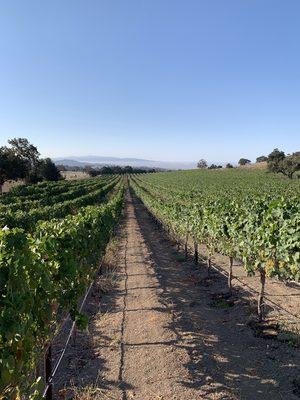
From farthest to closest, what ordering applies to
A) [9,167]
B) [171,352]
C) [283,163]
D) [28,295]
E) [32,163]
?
[32,163], [283,163], [9,167], [171,352], [28,295]

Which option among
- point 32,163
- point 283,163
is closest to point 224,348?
point 283,163

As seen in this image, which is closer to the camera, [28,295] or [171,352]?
[28,295]

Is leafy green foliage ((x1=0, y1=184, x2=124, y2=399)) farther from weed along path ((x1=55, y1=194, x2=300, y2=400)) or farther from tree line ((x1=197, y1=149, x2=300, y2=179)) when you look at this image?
tree line ((x1=197, y1=149, x2=300, y2=179))

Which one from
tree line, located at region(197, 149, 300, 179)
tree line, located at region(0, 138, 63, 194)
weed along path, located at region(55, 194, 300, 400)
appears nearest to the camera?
weed along path, located at region(55, 194, 300, 400)

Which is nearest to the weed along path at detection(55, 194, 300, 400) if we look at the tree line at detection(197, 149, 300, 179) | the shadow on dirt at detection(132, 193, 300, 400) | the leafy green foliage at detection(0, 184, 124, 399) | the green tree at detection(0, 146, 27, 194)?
the shadow on dirt at detection(132, 193, 300, 400)

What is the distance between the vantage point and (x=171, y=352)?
7.98 m

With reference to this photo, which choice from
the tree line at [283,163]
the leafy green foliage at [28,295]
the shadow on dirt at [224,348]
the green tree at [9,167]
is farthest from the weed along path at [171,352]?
the tree line at [283,163]

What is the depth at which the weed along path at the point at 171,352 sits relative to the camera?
6.75 meters

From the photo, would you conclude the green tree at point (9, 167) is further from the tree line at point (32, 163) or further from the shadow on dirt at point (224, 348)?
the shadow on dirt at point (224, 348)

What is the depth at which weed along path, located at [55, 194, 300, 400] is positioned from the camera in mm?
6750

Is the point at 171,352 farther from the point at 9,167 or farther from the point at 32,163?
the point at 32,163

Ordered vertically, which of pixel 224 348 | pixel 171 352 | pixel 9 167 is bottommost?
pixel 224 348

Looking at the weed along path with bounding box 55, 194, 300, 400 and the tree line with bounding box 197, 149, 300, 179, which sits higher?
the tree line with bounding box 197, 149, 300, 179

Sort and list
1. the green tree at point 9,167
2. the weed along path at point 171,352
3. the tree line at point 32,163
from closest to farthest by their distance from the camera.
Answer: the weed along path at point 171,352 → the green tree at point 9,167 → the tree line at point 32,163
